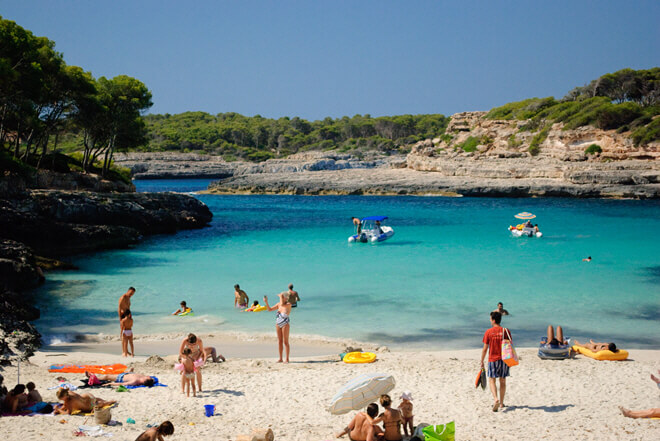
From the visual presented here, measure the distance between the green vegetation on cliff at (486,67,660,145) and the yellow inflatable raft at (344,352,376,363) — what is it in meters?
52.5

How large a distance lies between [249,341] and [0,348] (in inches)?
201

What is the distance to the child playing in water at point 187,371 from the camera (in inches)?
321

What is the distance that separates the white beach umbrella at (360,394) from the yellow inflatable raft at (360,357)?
3101 millimetres

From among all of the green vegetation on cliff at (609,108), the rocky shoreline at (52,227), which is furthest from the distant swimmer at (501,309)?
the green vegetation on cliff at (609,108)

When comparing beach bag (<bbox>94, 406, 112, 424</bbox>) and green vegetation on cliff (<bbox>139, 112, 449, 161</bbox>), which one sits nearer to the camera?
beach bag (<bbox>94, 406, 112, 424</bbox>)

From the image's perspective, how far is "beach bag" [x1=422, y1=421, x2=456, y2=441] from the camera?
260 inches

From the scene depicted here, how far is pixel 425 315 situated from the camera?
14844mm

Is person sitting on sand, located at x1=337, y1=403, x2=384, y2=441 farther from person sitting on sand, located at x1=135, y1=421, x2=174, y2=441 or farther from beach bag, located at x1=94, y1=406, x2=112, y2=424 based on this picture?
beach bag, located at x1=94, y1=406, x2=112, y2=424

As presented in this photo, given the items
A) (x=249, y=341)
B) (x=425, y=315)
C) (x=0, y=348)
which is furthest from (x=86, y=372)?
(x=425, y=315)

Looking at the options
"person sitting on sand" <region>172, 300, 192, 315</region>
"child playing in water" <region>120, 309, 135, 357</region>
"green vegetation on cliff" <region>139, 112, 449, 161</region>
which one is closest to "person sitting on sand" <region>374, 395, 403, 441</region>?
"child playing in water" <region>120, 309, 135, 357</region>

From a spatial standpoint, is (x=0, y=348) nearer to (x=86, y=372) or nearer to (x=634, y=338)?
(x=86, y=372)

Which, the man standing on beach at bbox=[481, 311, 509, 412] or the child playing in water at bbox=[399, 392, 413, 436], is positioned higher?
the man standing on beach at bbox=[481, 311, 509, 412]

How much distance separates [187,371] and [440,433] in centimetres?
395

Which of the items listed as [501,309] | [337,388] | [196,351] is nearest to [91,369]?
[196,351]
